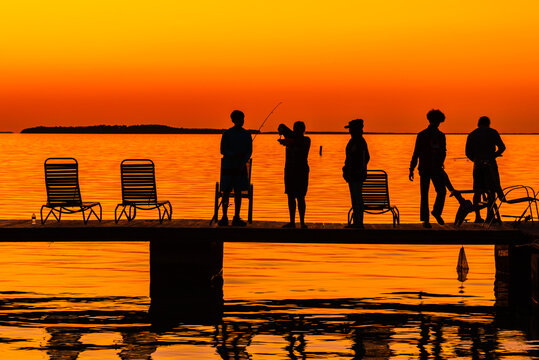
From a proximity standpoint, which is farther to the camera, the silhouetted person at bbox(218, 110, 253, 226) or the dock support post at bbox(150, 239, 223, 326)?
the dock support post at bbox(150, 239, 223, 326)

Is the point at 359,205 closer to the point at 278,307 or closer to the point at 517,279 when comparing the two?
the point at 278,307

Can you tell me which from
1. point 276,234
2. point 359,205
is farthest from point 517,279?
point 276,234

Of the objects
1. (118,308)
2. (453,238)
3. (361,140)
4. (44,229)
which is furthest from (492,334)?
(44,229)

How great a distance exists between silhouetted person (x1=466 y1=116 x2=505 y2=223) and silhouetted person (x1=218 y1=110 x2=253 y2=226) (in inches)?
158

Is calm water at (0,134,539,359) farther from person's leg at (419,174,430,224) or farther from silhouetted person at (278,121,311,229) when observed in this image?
silhouetted person at (278,121,311,229)

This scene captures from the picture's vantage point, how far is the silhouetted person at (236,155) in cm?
1786

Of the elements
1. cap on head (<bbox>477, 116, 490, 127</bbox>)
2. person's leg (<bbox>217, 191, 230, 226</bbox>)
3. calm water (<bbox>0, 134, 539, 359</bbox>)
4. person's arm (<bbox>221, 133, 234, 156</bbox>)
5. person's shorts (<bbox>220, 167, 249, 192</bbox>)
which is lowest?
calm water (<bbox>0, 134, 539, 359</bbox>)

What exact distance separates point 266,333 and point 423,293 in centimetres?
567

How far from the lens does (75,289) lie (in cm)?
2095

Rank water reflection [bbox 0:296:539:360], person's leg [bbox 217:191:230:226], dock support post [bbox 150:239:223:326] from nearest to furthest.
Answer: water reflection [bbox 0:296:539:360] < person's leg [bbox 217:191:230:226] < dock support post [bbox 150:239:223:326]

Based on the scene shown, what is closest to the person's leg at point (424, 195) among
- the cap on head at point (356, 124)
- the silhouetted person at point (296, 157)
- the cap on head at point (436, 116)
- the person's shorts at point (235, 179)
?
the cap on head at point (436, 116)

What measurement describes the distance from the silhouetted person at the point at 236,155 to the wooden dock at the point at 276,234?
0.68m

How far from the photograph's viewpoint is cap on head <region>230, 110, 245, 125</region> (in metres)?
17.7

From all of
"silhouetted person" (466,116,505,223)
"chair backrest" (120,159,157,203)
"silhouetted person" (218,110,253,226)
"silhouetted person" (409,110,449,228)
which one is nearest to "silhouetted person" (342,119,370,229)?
"silhouetted person" (409,110,449,228)
